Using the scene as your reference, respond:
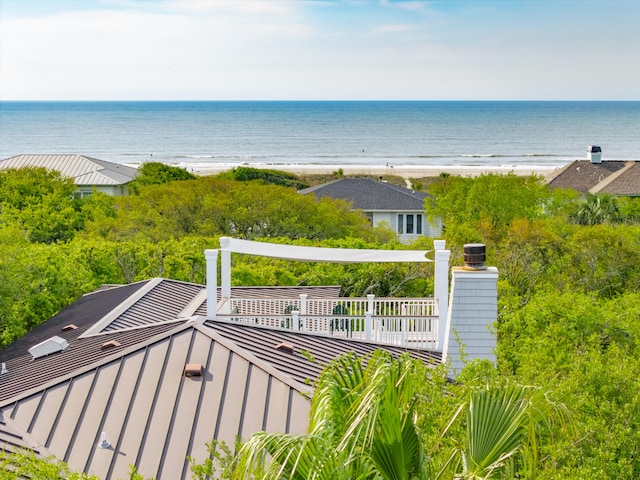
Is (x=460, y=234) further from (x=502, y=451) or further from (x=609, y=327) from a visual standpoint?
(x=502, y=451)

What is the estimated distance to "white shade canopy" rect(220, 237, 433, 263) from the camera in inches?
576

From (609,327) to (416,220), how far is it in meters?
35.1

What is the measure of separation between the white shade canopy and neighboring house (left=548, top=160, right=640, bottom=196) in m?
39.3

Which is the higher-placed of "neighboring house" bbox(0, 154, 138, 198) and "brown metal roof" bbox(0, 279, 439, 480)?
"neighboring house" bbox(0, 154, 138, 198)

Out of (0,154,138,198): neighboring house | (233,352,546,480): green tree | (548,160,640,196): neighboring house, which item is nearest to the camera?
(233,352,546,480): green tree

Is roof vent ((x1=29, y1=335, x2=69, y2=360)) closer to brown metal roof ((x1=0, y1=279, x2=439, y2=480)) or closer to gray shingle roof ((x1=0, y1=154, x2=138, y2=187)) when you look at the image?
brown metal roof ((x1=0, y1=279, x2=439, y2=480))

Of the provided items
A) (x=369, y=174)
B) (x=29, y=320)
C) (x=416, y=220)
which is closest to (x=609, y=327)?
(x=29, y=320)

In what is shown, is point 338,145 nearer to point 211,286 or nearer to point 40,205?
point 40,205

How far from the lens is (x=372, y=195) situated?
5278 centimetres

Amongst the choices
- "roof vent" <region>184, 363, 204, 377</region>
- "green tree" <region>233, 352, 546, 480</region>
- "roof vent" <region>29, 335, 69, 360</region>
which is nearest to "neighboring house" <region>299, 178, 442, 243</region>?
"roof vent" <region>29, 335, 69, 360</region>

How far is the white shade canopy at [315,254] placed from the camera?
48.0 ft

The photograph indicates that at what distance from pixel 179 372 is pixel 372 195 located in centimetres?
4288

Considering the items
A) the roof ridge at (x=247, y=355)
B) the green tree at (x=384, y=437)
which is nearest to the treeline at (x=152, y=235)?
the roof ridge at (x=247, y=355)

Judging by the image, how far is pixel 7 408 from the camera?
10.0 m
